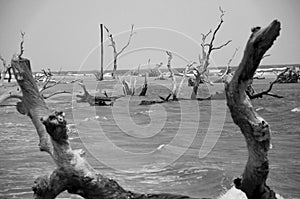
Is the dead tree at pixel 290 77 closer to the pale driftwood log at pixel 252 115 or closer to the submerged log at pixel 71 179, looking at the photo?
the pale driftwood log at pixel 252 115

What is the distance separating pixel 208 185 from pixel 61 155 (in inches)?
137

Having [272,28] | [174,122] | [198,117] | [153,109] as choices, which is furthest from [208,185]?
[153,109]

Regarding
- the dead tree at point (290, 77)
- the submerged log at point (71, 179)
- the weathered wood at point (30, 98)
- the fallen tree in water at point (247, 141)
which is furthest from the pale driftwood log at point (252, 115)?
the dead tree at point (290, 77)

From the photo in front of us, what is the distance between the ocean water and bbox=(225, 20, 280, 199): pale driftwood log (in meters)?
2.47

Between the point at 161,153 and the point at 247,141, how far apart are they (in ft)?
19.0

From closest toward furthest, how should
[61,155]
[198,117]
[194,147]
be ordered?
1. [61,155]
2. [194,147]
3. [198,117]

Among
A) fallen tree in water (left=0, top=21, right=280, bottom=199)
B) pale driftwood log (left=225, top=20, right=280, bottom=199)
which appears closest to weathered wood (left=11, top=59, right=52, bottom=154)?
fallen tree in water (left=0, top=21, right=280, bottom=199)

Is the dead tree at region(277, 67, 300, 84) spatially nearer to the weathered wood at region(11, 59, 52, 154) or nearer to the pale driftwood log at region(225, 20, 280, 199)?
the weathered wood at region(11, 59, 52, 154)

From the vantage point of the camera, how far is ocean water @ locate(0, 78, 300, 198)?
21.1 ft

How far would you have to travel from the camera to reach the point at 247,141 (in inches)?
131

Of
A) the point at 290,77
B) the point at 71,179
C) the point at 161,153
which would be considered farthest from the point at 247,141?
the point at 290,77

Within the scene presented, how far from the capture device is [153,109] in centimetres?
1895

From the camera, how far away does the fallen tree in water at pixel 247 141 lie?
114 inches

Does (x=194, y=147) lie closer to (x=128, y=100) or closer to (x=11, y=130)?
(x=11, y=130)
